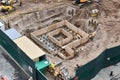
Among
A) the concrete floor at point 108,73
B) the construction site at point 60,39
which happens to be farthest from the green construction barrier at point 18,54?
the concrete floor at point 108,73

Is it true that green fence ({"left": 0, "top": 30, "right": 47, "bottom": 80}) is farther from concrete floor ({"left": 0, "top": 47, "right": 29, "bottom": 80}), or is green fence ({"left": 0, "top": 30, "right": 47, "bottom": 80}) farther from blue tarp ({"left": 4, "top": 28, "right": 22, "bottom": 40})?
concrete floor ({"left": 0, "top": 47, "right": 29, "bottom": 80})

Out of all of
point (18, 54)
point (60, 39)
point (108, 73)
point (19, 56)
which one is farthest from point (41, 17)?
point (108, 73)

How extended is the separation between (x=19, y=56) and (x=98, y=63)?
885cm

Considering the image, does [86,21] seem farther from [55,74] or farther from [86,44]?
A: [55,74]

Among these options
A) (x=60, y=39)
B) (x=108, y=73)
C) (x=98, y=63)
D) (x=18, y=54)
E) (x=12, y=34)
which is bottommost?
(x=108, y=73)

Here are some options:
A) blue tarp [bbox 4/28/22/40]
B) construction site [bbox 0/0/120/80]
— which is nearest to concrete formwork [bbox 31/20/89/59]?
construction site [bbox 0/0/120/80]

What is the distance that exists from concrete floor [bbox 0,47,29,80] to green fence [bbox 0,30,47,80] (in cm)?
62

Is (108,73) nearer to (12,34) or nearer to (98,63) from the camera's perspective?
(98,63)

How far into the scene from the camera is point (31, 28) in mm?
38844

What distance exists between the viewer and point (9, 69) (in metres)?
32.9

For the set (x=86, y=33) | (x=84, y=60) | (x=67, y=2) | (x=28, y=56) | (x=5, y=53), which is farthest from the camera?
(x=67, y=2)

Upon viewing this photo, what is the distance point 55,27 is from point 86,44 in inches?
212

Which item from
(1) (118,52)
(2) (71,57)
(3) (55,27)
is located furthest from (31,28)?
(1) (118,52)

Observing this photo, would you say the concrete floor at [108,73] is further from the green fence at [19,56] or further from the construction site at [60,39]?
the green fence at [19,56]
